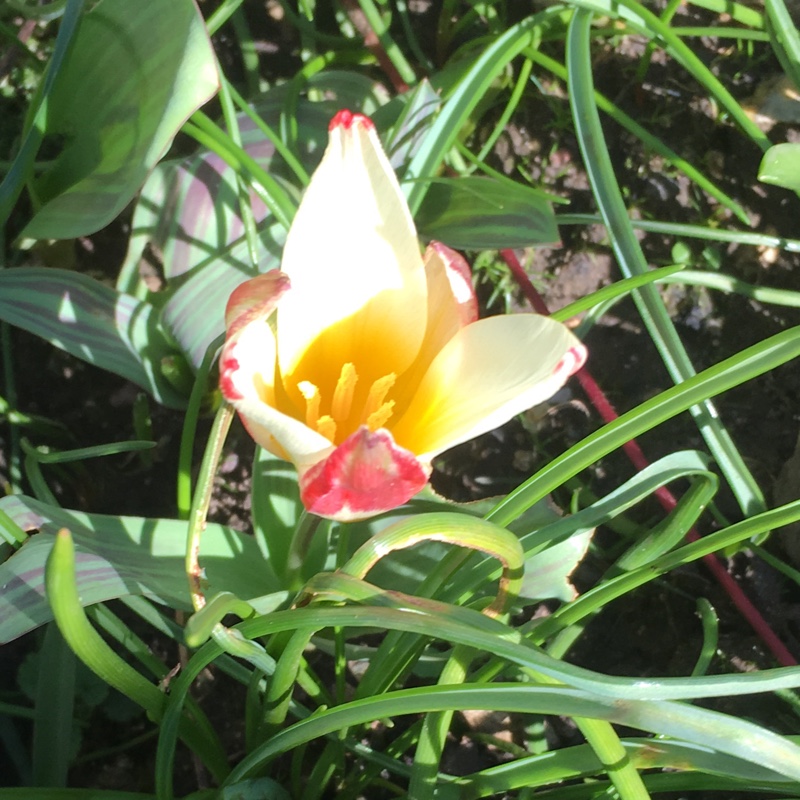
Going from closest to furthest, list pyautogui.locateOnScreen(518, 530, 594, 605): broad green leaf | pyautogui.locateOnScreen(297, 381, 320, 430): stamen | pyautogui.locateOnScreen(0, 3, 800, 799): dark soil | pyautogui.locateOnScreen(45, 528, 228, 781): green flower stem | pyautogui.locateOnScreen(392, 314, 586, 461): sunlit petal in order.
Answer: pyautogui.locateOnScreen(45, 528, 228, 781): green flower stem, pyautogui.locateOnScreen(392, 314, 586, 461): sunlit petal, pyautogui.locateOnScreen(297, 381, 320, 430): stamen, pyautogui.locateOnScreen(518, 530, 594, 605): broad green leaf, pyautogui.locateOnScreen(0, 3, 800, 799): dark soil

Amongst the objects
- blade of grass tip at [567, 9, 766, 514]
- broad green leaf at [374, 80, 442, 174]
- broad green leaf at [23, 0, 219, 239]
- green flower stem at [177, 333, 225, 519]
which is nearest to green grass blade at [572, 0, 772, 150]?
blade of grass tip at [567, 9, 766, 514]

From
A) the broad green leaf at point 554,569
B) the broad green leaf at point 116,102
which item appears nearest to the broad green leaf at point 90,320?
the broad green leaf at point 116,102

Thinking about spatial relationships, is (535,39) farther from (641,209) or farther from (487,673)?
(487,673)

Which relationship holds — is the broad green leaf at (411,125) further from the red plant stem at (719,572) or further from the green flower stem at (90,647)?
the green flower stem at (90,647)

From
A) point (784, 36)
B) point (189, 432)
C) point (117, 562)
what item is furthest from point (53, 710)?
point (784, 36)

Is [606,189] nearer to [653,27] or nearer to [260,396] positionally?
Result: [653,27]

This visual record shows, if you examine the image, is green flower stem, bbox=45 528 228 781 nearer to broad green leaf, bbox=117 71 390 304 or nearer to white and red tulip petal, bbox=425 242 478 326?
white and red tulip petal, bbox=425 242 478 326

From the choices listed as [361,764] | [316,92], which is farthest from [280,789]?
[316,92]
